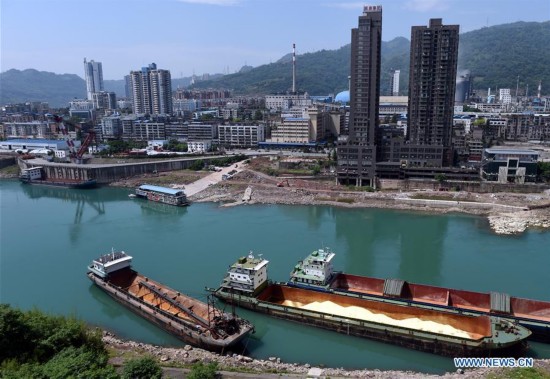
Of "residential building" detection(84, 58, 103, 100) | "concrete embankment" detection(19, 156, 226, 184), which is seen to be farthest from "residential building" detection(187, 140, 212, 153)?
"residential building" detection(84, 58, 103, 100)

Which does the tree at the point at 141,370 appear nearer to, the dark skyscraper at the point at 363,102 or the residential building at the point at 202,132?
the dark skyscraper at the point at 363,102

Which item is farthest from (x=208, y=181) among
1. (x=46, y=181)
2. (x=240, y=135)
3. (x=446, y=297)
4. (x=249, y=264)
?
(x=446, y=297)

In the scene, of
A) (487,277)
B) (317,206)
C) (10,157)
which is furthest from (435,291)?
(10,157)

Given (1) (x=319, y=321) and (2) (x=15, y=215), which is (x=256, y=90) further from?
(1) (x=319, y=321)

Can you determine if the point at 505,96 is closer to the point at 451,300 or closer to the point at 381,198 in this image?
the point at 381,198

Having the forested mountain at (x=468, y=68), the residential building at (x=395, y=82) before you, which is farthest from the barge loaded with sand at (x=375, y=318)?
the forested mountain at (x=468, y=68)
